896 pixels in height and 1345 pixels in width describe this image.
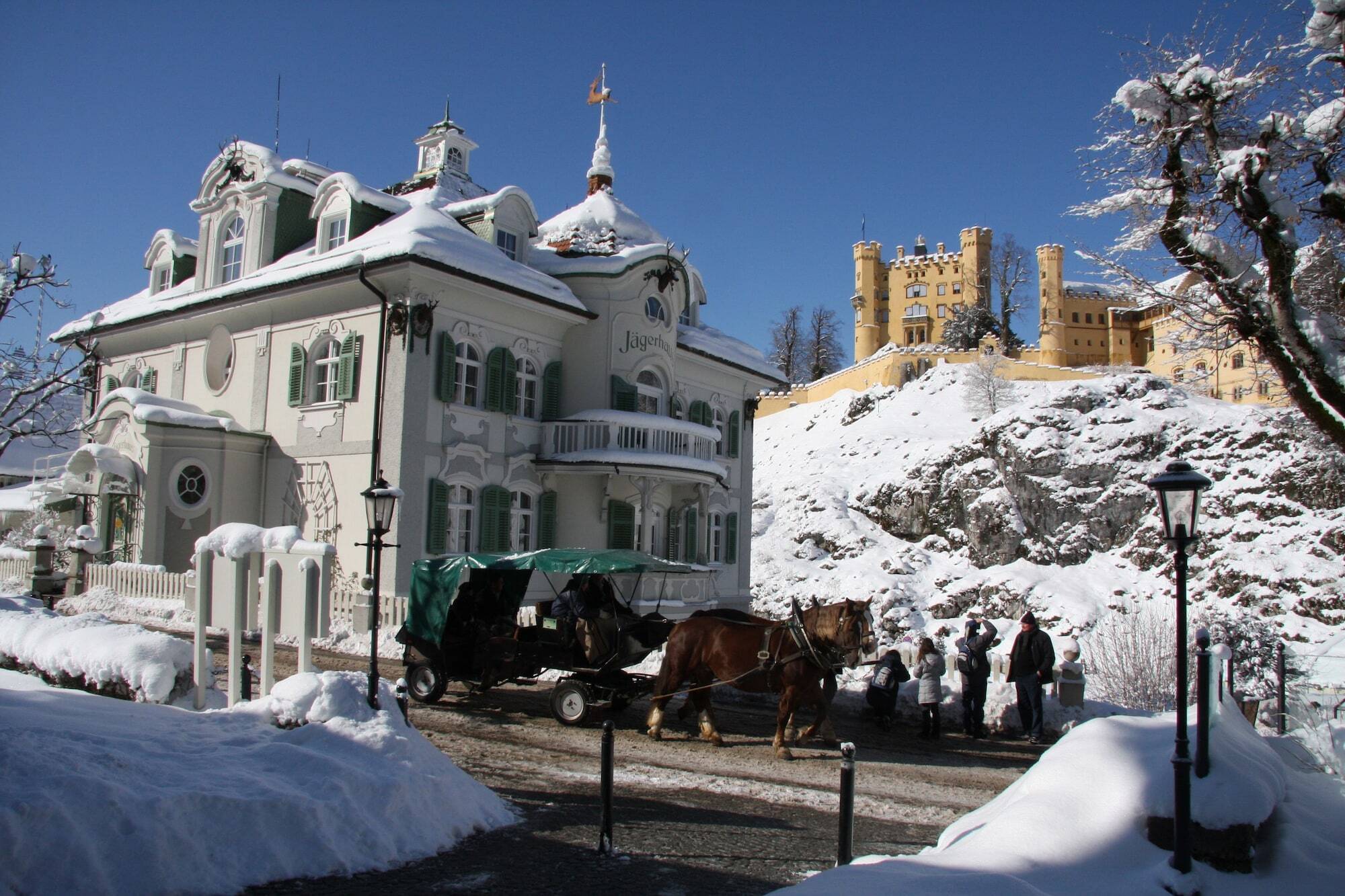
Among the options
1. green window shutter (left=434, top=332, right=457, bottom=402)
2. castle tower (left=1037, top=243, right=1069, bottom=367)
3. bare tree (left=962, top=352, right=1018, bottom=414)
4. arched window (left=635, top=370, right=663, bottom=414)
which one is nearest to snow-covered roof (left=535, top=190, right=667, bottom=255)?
arched window (left=635, top=370, right=663, bottom=414)

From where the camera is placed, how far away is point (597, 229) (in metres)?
27.8

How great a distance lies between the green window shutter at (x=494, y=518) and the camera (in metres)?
22.4

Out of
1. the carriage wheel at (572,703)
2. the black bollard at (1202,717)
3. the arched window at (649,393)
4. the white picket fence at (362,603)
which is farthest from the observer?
the arched window at (649,393)

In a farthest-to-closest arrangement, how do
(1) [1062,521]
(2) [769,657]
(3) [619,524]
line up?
1. (1) [1062,521]
2. (3) [619,524]
3. (2) [769,657]

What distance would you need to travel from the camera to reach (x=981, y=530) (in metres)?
46.8

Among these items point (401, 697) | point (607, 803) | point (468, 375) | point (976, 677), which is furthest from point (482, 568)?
point (468, 375)

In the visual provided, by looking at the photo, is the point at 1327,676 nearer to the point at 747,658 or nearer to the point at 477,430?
the point at 747,658

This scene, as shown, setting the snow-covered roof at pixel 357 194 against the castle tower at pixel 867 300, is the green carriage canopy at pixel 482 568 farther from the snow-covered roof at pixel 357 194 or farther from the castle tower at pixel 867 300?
the castle tower at pixel 867 300

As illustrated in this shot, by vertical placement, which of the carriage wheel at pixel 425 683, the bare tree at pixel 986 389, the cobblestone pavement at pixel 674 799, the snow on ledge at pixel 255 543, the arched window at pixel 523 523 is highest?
the bare tree at pixel 986 389

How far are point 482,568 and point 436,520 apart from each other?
26.3 ft

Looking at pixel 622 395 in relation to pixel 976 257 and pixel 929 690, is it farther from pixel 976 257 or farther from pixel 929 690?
pixel 976 257

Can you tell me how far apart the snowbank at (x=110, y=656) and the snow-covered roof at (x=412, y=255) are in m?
11.5

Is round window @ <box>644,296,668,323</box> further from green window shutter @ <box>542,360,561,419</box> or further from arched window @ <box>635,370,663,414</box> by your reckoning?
green window shutter @ <box>542,360,561,419</box>

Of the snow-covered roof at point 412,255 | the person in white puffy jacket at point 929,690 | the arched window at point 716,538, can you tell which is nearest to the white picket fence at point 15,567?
the snow-covered roof at point 412,255
